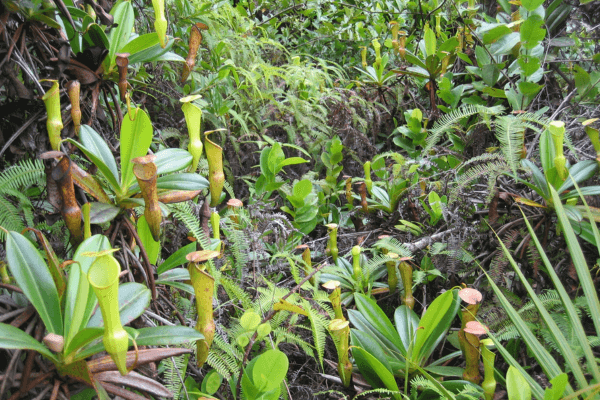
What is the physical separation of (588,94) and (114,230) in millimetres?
1973

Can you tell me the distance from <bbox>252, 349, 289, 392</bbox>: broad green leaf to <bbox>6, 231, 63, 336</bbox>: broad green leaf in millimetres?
438

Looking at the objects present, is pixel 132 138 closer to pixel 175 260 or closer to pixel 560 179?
pixel 175 260

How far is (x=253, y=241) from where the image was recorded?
151 centimetres

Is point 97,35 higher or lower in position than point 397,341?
higher

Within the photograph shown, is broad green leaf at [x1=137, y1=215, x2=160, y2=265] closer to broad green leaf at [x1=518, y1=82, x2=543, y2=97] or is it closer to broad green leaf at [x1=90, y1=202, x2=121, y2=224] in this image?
broad green leaf at [x1=90, y1=202, x2=121, y2=224]

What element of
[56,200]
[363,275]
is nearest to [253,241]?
[363,275]

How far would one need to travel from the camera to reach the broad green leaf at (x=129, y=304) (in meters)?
0.81

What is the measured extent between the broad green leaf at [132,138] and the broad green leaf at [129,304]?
24 cm

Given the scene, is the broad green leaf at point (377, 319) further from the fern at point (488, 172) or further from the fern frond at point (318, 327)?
the fern at point (488, 172)

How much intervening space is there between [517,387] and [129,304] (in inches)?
34.1

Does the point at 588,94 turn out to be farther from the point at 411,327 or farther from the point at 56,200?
the point at 56,200

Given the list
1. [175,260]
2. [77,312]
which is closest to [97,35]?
[175,260]

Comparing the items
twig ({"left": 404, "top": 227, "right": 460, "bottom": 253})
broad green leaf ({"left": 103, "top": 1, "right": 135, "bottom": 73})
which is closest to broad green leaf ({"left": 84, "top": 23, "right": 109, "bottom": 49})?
broad green leaf ({"left": 103, "top": 1, "right": 135, "bottom": 73})

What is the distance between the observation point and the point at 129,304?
0.83 meters
